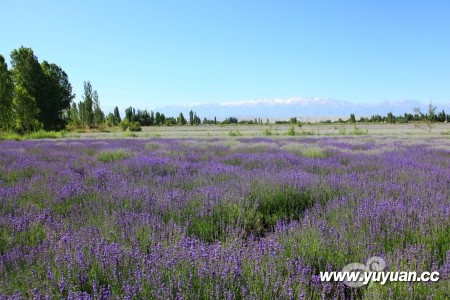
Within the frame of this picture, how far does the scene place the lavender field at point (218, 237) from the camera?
2037 millimetres

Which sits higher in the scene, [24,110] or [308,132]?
[24,110]

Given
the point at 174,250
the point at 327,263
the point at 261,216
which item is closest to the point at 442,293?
the point at 327,263

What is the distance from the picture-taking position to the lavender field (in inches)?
80.2

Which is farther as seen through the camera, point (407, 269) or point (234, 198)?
point (234, 198)

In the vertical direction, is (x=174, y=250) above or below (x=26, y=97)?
below

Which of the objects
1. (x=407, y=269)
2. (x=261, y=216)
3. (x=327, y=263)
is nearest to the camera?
(x=407, y=269)

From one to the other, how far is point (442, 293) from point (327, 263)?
657 mm

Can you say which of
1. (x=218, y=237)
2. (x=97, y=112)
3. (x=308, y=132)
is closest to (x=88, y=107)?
(x=97, y=112)

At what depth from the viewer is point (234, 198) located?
4.00 m

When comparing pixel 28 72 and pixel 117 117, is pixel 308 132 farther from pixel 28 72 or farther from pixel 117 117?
pixel 117 117

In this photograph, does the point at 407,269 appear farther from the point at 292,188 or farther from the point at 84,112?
the point at 84,112

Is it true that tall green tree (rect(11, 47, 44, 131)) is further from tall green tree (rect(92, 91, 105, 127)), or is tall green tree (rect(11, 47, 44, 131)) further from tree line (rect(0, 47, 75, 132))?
tall green tree (rect(92, 91, 105, 127))

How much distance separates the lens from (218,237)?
3.27m

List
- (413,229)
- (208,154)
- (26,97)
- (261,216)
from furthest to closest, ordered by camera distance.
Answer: (26,97)
(208,154)
(261,216)
(413,229)
